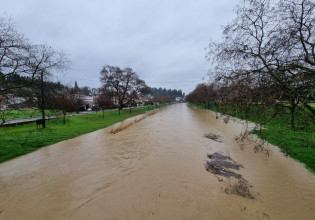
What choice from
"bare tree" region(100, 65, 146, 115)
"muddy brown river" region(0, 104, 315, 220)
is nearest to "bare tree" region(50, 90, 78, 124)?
"muddy brown river" region(0, 104, 315, 220)

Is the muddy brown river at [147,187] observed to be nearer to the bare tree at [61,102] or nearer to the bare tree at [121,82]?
the bare tree at [61,102]

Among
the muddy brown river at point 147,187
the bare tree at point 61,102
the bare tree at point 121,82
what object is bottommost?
the muddy brown river at point 147,187

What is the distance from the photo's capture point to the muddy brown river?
11.7 ft

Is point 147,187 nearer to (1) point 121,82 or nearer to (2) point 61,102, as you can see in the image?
(2) point 61,102

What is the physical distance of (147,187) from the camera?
181 inches

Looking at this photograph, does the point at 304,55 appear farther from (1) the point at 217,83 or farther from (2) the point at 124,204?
(2) the point at 124,204

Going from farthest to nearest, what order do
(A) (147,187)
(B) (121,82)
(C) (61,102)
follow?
(B) (121,82), (C) (61,102), (A) (147,187)

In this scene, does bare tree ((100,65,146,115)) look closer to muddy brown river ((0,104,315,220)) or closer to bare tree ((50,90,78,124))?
bare tree ((50,90,78,124))

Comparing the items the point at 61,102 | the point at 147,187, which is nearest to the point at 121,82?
the point at 61,102

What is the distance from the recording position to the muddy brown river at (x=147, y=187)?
11.7ft

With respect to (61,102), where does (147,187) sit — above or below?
below

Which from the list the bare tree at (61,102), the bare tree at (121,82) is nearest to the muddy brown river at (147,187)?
the bare tree at (61,102)

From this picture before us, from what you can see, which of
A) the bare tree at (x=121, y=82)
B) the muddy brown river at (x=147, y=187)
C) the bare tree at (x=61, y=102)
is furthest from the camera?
the bare tree at (x=121, y=82)

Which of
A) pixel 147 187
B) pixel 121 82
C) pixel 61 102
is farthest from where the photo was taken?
pixel 121 82
